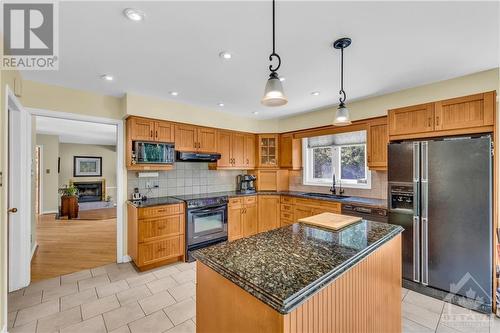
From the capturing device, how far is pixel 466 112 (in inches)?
95.7

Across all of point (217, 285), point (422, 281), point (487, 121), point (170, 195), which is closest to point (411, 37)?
point (487, 121)

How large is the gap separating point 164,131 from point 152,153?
1.32 feet

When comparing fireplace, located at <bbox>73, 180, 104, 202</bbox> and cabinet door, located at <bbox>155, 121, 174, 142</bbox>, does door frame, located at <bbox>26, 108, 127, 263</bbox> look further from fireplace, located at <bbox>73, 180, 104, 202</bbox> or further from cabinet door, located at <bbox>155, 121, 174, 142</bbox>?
fireplace, located at <bbox>73, 180, 104, 202</bbox>

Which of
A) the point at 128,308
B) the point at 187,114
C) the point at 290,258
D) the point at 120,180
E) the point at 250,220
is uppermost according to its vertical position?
the point at 187,114

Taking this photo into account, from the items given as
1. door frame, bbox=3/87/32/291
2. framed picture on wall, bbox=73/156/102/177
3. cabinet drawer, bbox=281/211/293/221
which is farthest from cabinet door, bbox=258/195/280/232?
framed picture on wall, bbox=73/156/102/177

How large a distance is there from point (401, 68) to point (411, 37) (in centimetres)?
63

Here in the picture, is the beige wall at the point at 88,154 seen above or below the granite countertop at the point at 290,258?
above

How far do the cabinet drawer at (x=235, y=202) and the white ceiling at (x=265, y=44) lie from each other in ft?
6.32

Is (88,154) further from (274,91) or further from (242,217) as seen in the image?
(274,91)

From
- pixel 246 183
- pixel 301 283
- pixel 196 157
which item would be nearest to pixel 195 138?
pixel 196 157

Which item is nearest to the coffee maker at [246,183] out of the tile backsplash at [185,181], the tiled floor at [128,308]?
the tile backsplash at [185,181]

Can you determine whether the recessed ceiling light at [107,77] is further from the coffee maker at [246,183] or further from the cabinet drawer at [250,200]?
the coffee maker at [246,183]

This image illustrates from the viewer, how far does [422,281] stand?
261 cm

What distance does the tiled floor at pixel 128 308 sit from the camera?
2104mm
